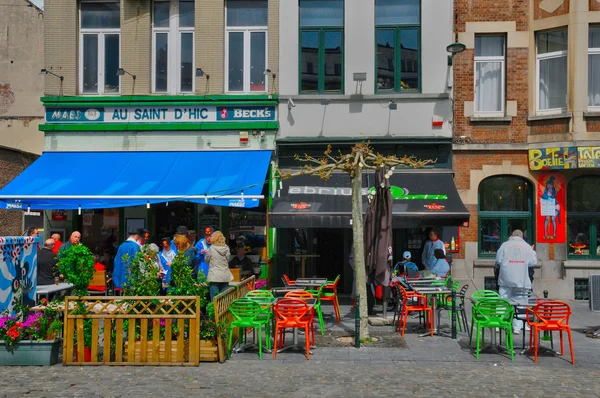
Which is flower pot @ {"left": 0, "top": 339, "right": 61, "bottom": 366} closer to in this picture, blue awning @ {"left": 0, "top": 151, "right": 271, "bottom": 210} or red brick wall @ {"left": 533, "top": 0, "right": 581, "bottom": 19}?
blue awning @ {"left": 0, "top": 151, "right": 271, "bottom": 210}

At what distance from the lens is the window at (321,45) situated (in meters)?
15.2

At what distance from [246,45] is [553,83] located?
7503 mm

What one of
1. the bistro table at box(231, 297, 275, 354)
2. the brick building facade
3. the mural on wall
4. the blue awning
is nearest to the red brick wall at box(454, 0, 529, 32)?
the brick building facade

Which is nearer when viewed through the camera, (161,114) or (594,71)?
(594,71)

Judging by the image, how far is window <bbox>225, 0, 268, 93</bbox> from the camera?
15.4 metres

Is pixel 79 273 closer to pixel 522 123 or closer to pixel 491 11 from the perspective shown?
pixel 522 123

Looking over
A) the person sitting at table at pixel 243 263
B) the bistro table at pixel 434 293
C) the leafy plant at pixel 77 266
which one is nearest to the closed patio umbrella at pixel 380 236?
the bistro table at pixel 434 293

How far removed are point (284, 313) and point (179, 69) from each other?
8514mm

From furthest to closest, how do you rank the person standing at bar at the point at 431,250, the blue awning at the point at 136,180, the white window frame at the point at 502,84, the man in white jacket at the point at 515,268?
the white window frame at the point at 502,84 → the person standing at bar at the point at 431,250 → the blue awning at the point at 136,180 → the man in white jacket at the point at 515,268

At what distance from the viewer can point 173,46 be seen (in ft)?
50.9

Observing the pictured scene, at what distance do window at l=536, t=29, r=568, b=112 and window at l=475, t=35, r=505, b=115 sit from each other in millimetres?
894

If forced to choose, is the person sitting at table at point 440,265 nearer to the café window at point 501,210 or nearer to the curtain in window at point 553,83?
the café window at point 501,210

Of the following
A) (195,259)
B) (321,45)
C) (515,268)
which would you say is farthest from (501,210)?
(195,259)

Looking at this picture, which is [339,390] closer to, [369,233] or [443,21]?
[369,233]
